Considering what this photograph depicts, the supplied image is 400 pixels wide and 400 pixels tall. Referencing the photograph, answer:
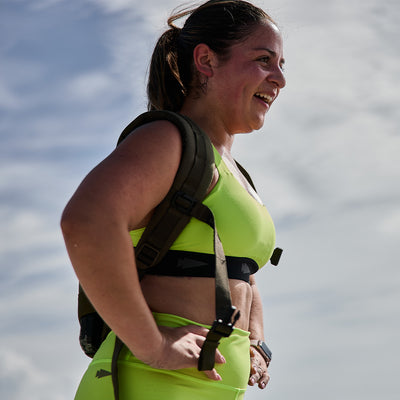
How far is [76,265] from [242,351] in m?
0.94

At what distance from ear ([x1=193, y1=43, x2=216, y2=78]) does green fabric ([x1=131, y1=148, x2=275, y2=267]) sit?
58cm

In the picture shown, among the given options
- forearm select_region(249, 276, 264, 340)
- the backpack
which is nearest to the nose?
the backpack

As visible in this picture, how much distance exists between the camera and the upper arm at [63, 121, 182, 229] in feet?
8.15

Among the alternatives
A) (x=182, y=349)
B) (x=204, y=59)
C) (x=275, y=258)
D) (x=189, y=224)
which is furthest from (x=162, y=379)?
(x=204, y=59)

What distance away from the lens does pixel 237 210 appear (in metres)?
2.92

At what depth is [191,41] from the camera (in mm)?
3539

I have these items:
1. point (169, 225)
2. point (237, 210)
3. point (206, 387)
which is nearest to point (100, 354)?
point (206, 387)

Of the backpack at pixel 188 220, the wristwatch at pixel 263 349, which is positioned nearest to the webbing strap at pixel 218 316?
the backpack at pixel 188 220

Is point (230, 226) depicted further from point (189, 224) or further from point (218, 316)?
point (218, 316)

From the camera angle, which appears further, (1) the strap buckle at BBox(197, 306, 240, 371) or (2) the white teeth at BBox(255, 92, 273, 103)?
(2) the white teeth at BBox(255, 92, 273, 103)

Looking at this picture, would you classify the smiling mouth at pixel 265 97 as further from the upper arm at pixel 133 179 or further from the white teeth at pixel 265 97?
the upper arm at pixel 133 179

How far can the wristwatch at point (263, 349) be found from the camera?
3.62m

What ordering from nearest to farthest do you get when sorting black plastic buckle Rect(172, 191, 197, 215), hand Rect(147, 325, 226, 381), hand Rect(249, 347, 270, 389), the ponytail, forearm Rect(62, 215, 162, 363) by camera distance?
1. forearm Rect(62, 215, 162, 363)
2. hand Rect(147, 325, 226, 381)
3. black plastic buckle Rect(172, 191, 197, 215)
4. hand Rect(249, 347, 270, 389)
5. the ponytail

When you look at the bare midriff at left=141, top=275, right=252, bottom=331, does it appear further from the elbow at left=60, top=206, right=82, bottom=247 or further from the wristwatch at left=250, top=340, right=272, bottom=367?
the wristwatch at left=250, top=340, right=272, bottom=367
